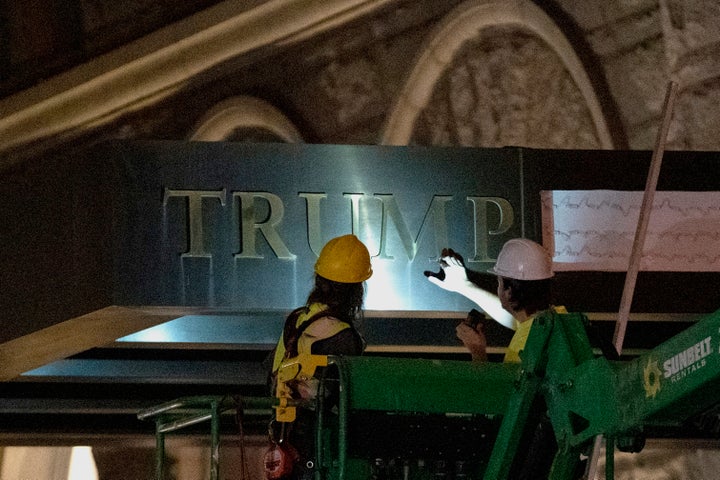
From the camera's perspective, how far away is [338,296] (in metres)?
5.44

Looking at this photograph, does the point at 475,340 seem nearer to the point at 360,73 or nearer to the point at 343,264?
the point at 343,264

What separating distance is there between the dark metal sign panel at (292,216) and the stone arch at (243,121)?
0.94 meters

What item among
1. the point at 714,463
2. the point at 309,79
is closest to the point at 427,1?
the point at 309,79

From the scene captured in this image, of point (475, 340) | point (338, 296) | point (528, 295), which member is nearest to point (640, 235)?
point (528, 295)

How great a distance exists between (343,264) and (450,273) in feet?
7.19

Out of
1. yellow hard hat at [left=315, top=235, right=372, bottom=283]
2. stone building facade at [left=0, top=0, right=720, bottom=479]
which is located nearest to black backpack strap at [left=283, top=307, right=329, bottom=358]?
yellow hard hat at [left=315, top=235, right=372, bottom=283]

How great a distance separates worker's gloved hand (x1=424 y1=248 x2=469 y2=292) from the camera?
7.46 meters

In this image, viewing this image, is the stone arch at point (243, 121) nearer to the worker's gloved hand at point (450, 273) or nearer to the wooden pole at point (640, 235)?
the worker's gloved hand at point (450, 273)

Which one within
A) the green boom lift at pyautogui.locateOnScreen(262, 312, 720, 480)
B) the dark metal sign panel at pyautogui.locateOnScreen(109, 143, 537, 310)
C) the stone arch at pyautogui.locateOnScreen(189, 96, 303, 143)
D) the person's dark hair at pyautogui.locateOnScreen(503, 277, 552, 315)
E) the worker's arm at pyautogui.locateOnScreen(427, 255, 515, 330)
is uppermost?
the stone arch at pyautogui.locateOnScreen(189, 96, 303, 143)

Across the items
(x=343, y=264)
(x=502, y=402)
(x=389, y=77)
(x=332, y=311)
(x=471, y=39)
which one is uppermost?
(x=471, y=39)

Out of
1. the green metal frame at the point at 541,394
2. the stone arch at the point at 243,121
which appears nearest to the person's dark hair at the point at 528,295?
the green metal frame at the point at 541,394

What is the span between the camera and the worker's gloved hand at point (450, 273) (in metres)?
7.46

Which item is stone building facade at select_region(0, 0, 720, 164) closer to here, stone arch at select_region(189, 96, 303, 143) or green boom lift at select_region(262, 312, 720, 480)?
stone arch at select_region(189, 96, 303, 143)

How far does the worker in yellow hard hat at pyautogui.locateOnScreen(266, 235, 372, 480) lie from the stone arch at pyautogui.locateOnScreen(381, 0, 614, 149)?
10.7 ft
